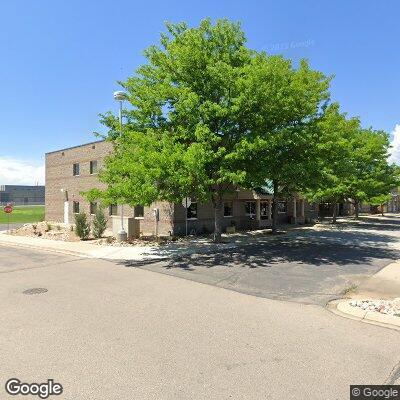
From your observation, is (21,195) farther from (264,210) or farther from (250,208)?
(250,208)

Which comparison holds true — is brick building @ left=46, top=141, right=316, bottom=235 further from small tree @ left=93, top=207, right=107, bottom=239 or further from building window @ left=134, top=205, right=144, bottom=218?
small tree @ left=93, top=207, right=107, bottom=239

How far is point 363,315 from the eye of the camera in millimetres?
7641

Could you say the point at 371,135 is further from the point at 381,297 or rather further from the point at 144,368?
the point at 144,368

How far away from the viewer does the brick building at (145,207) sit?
917 inches

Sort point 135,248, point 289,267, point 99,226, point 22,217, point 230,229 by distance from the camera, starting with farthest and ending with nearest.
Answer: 1. point 22,217
2. point 230,229
3. point 99,226
4. point 135,248
5. point 289,267

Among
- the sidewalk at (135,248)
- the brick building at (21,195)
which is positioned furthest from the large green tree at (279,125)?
the brick building at (21,195)

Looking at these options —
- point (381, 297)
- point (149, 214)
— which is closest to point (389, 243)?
point (381, 297)

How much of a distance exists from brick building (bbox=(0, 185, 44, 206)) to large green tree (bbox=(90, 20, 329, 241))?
441 ft

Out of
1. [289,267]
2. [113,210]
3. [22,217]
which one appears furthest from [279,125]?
[22,217]

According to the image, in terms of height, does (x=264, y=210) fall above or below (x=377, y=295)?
above

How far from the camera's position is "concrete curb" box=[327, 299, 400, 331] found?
7190mm

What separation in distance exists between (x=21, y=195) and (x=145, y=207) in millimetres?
134438

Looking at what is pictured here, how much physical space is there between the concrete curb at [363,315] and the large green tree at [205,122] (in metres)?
7.39

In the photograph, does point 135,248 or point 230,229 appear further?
point 230,229
